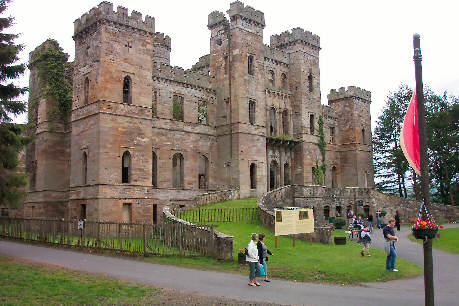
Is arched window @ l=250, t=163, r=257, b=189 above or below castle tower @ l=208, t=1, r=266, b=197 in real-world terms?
below

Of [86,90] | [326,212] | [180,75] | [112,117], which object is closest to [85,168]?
[112,117]

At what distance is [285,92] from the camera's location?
45219 mm

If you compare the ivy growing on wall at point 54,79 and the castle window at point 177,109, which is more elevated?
the ivy growing on wall at point 54,79

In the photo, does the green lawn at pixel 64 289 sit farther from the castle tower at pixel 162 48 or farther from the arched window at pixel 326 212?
the castle tower at pixel 162 48

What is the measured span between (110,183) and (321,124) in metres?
24.2

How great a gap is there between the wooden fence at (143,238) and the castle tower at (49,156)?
13332mm

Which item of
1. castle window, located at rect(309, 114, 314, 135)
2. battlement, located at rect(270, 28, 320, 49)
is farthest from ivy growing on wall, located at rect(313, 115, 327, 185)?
battlement, located at rect(270, 28, 320, 49)

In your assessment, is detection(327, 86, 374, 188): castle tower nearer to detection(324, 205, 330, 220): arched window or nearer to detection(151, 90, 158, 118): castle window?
detection(324, 205, 330, 220): arched window

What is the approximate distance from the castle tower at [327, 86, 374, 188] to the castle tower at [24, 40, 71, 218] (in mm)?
30426

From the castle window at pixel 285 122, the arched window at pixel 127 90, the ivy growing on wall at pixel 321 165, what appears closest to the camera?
the arched window at pixel 127 90

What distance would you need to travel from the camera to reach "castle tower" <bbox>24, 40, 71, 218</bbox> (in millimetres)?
35844

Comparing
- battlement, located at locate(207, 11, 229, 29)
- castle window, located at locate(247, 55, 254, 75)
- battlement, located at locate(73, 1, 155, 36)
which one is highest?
battlement, located at locate(207, 11, 229, 29)

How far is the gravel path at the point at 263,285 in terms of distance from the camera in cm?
1267

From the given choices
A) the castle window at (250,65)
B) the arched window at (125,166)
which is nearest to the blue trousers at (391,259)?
the arched window at (125,166)
